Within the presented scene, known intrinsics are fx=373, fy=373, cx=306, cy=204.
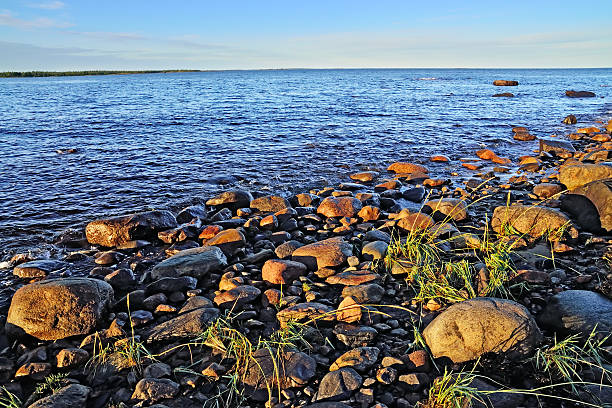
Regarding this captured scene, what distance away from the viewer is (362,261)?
5.21 meters

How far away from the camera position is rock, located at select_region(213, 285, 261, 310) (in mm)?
4250

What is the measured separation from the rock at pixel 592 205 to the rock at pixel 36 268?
26.5ft

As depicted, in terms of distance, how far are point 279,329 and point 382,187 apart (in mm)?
5854

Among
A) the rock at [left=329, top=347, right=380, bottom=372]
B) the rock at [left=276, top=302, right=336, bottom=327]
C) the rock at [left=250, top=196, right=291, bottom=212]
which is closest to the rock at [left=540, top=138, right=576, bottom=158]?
the rock at [left=250, top=196, right=291, bottom=212]

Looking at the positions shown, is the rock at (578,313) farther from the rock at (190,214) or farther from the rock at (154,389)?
the rock at (190,214)

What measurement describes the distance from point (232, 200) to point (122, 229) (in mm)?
2312

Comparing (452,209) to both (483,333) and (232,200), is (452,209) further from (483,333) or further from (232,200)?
(232,200)

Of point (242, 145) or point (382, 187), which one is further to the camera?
point (242, 145)

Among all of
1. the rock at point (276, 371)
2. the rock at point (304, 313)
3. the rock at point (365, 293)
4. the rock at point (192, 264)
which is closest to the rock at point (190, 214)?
the rock at point (192, 264)

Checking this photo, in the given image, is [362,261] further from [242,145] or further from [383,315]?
[242,145]

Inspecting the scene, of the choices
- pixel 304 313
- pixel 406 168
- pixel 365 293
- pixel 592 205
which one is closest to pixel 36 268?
pixel 304 313

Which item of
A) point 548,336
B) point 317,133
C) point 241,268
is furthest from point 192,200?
point 317,133

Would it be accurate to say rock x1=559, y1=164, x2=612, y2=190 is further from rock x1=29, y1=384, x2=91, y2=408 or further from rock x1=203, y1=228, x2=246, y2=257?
rock x1=29, y1=384, x2=91, y2=408

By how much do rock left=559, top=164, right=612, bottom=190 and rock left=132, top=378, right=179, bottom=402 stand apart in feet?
27.4
